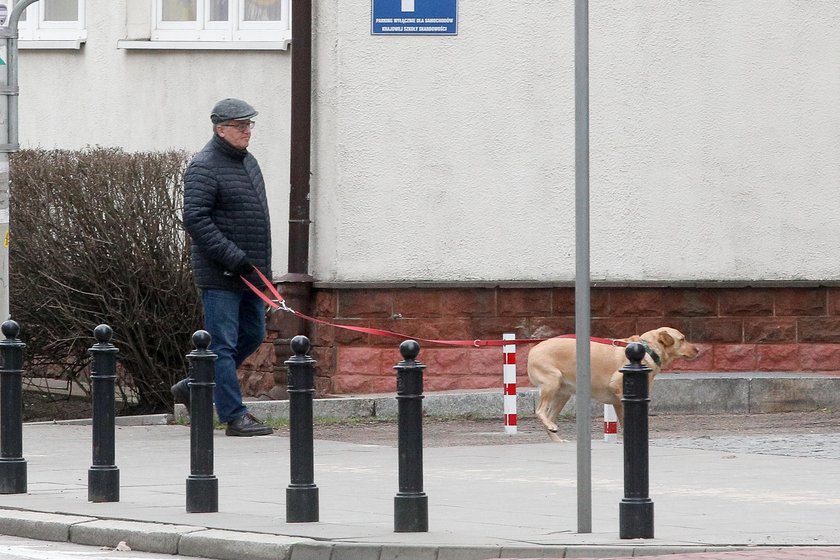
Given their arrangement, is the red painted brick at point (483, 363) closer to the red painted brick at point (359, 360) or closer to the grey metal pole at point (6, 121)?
the red painted brick at point (359, 360)

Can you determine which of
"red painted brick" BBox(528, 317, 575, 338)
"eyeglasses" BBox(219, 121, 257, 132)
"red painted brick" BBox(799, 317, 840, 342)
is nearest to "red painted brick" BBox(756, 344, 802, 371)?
"red painted brick" BBox(799, 317, 840, 342)

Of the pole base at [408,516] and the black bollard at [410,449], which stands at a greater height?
the black bollard at [410,449]

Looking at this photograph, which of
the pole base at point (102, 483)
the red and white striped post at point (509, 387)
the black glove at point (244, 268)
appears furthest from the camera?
the red and white striped post at point (509, 387)

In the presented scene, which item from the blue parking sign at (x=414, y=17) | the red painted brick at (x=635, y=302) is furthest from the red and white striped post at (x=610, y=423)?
the blue parking sign at (x=414, y=17)

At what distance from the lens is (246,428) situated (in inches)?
493

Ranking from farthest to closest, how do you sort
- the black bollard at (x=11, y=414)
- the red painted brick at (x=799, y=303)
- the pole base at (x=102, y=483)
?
the red painted brick at (x=799, y=303) < the black bollard at (x=11, y=414) < the pole base at (x=102, y=483)

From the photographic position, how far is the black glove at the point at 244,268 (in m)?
12.1

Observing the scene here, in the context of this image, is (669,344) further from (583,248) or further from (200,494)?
(583,248)

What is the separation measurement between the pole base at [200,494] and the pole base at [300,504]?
0.55 m

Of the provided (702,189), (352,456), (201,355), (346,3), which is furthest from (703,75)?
(201,355)

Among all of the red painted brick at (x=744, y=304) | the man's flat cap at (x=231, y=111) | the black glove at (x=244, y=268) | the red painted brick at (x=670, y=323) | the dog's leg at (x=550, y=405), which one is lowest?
the dog's leg at (x=550, y=405)

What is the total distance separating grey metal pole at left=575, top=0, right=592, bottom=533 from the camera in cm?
773

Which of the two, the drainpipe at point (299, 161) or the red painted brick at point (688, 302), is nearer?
the drainpipe at point (299, 161)

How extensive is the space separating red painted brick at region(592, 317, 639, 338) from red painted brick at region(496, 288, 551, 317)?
0.45 metres
